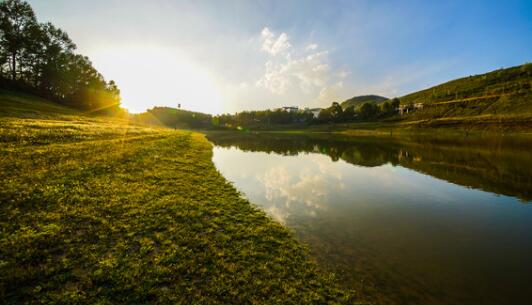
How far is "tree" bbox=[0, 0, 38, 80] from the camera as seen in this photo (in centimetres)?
6812

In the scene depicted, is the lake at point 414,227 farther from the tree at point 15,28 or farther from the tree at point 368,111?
the tree at point 368,111

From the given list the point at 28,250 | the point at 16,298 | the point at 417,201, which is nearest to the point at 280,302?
the point at 16,298

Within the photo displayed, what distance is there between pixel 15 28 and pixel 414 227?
11763cm

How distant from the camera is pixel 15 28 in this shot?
232 ft

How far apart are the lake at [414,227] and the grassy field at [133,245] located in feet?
7.70

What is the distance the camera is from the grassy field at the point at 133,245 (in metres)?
8.09

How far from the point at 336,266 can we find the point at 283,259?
9.13ft

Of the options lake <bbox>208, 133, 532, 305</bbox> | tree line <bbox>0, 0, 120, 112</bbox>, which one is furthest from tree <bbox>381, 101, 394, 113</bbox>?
tree line <bbox>0, 0, 120, 112</bbox>

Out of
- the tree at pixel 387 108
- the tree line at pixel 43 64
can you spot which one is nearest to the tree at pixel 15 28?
the tree line at pixel 43 64

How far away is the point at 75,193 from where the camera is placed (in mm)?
15047

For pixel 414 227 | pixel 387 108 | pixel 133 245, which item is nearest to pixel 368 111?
pixel 387 108

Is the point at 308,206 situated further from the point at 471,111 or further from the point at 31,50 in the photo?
the point at 471,111

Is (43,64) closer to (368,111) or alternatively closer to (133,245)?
(133,245)

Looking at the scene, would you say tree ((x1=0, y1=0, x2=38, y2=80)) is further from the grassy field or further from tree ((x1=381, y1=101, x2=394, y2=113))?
tree ((x1=381, y1=101, x2=394, y2=113))
